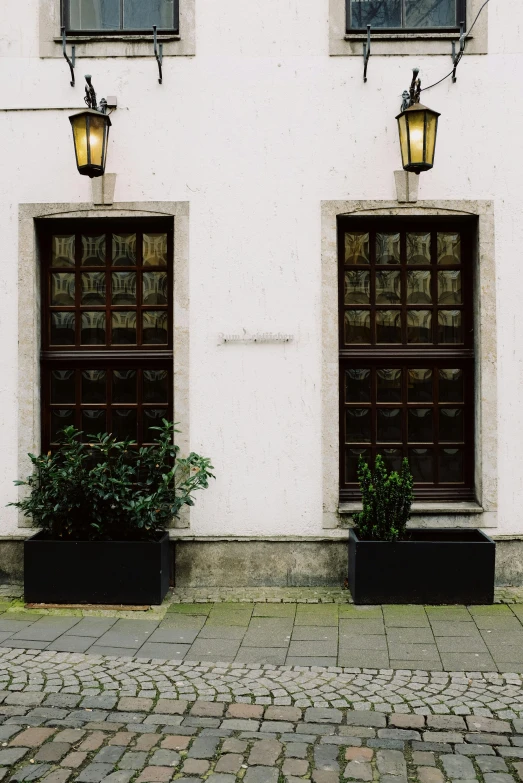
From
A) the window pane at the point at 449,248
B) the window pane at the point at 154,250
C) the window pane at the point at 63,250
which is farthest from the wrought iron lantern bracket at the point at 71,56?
the window pane at the point at 449,248

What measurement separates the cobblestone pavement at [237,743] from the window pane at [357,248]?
12.5ft

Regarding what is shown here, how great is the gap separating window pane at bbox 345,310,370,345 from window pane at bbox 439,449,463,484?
128 cm

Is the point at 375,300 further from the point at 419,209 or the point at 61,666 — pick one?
the point at 61,666

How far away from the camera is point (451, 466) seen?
667cm

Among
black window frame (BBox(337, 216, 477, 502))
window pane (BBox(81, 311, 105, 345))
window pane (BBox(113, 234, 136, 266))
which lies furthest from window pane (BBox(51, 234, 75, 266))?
black window frame (BBox(337, 216, 477, 502))

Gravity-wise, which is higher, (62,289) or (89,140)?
(89,140)

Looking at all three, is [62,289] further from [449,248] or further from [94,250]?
[449,248]

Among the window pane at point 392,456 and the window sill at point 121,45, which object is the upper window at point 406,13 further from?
the window pane at point 392,456

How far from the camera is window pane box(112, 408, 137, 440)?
A: 6.70 m

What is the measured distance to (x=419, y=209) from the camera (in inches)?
250

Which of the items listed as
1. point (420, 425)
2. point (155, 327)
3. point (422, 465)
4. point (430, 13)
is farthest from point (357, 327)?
point (430, 13)

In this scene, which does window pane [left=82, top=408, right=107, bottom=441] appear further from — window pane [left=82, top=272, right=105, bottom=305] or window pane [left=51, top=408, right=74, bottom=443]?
window pane [left=82, top=272, right=105, bottom=305]

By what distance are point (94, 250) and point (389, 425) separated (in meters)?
3.18

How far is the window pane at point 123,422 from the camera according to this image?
264 inches
